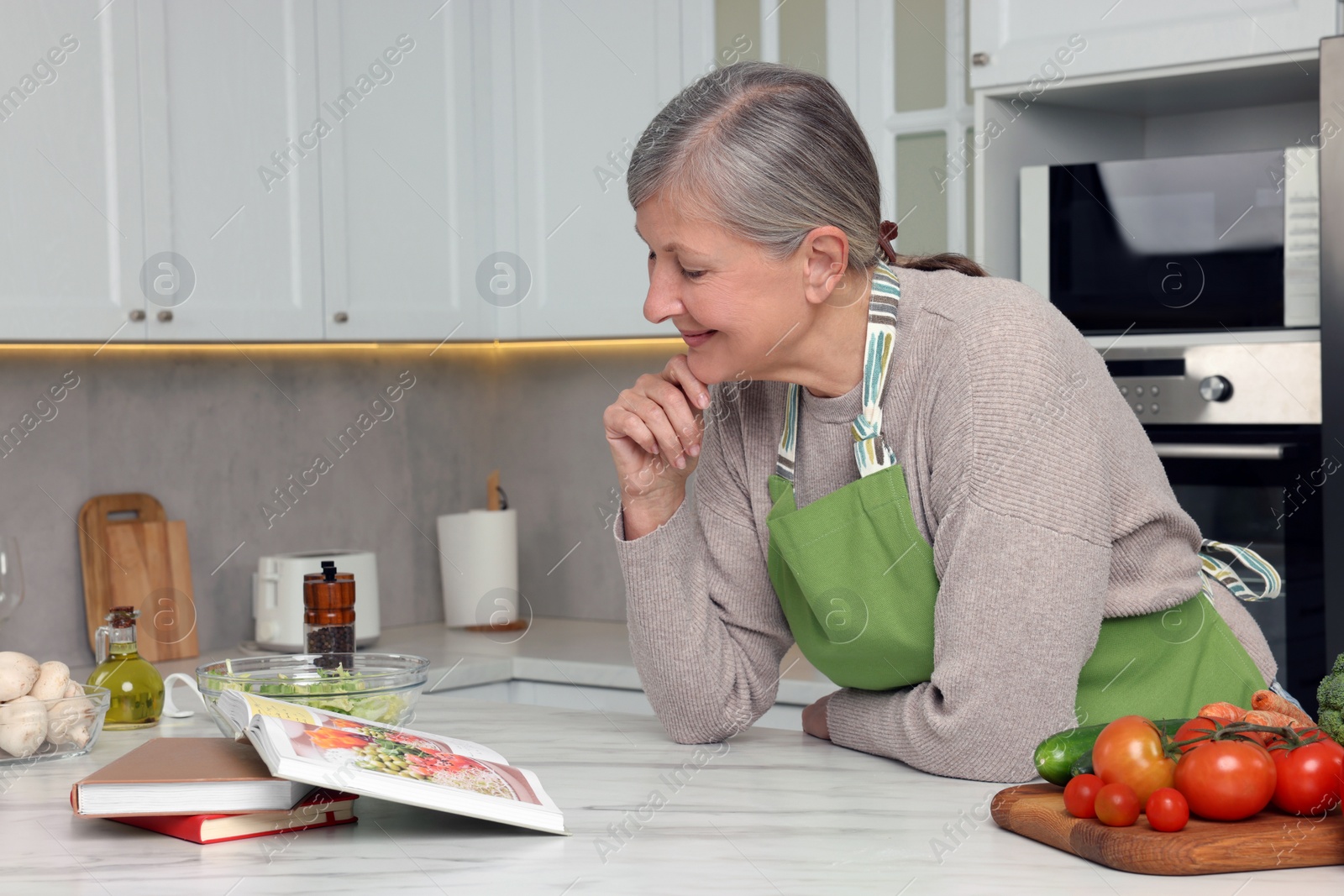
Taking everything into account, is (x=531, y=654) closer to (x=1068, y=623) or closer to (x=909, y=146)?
(x=909, y=146)

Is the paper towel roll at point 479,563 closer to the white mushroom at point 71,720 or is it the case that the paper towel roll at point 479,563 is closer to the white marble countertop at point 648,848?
the white mushroom at point 71,720

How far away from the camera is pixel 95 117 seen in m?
2.29

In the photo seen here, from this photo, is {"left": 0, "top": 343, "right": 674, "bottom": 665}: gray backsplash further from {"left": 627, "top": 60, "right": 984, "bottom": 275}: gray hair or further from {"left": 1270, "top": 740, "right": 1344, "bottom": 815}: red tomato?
{"left": 1270, "top": 740, "right": 1344, "bottom": 815}: red tomato

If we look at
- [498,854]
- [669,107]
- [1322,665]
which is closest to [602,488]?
[1322,665]

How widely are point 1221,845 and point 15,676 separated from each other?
A: 1096mm

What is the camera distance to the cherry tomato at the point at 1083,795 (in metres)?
0.99

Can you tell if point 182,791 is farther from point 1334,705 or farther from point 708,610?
point 1334,705

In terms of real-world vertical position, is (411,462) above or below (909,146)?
below

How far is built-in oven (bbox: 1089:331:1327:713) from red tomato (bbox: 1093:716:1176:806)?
3.95ft

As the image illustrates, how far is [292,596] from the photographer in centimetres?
273

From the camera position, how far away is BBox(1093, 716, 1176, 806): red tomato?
976 millimetres

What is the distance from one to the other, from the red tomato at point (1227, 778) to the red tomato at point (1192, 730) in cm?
2

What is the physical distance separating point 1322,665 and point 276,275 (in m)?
1.82

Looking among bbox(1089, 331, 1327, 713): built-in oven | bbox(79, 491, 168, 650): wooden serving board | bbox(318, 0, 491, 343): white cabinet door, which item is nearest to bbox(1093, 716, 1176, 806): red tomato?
bbox(1089, 331, 1327, 713): built-in oven
